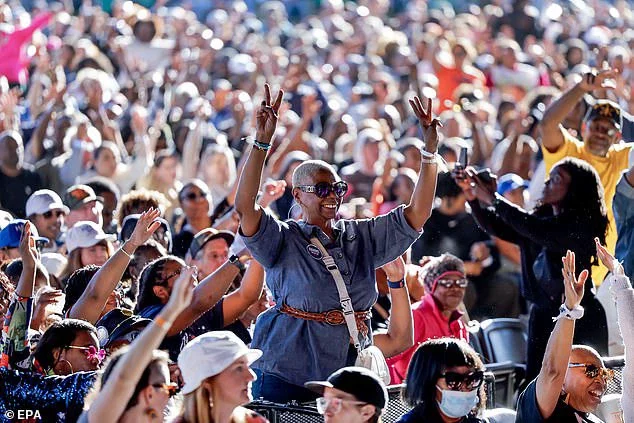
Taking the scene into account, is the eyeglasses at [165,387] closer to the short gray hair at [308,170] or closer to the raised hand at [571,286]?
the short gray hair at [308,170]

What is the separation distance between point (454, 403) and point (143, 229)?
2079 mm

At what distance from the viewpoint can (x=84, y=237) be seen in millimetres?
9617

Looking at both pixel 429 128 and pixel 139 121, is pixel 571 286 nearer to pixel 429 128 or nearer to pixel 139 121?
pixel 429 128

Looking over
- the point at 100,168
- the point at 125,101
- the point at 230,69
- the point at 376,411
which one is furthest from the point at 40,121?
the point at 376,411

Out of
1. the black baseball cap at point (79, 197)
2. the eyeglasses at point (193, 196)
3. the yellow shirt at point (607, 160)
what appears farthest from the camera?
the eyeglasses at point (193, 196)

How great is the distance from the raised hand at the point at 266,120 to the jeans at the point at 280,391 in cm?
120

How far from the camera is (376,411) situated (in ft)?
A: 20.6

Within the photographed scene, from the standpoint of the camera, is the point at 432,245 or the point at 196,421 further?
the point at 432,245

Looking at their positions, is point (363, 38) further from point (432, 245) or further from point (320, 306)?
point (320, 306)

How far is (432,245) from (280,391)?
4.75 metres

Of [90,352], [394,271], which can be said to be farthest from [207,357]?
[394,271]

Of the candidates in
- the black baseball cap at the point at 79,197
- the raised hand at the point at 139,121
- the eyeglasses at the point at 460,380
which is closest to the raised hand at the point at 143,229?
the eyeglasses at the point at 460,380

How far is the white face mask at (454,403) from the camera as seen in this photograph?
6.58 meters

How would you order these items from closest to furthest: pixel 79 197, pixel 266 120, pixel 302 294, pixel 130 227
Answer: pixel 266 120 → pixel 302 294 → pixel 130 227 → pixel 79 197
